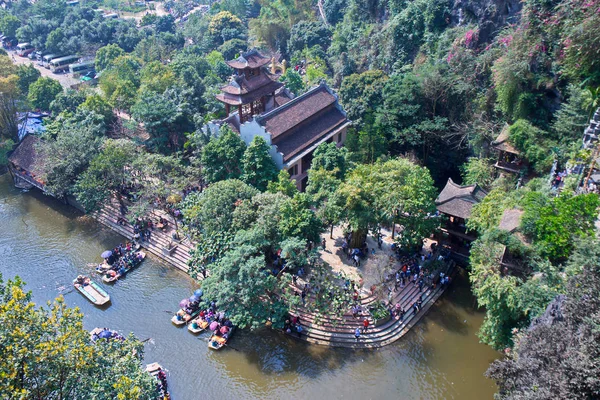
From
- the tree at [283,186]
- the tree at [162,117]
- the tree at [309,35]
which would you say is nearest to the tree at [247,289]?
the tree at [283,186]

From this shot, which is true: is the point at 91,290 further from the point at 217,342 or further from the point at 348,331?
the point at 348,331

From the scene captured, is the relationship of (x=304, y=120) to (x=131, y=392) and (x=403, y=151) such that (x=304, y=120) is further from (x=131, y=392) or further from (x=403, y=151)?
(x=131, y=392)

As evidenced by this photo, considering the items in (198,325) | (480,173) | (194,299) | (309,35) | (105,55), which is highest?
(309,35)

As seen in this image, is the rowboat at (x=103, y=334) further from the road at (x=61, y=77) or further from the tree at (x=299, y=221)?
the road at (x=61, y=77)

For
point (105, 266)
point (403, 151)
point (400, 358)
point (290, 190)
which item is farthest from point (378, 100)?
point (105, 266)

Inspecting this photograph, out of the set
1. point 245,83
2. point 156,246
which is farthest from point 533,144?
point 156,246
